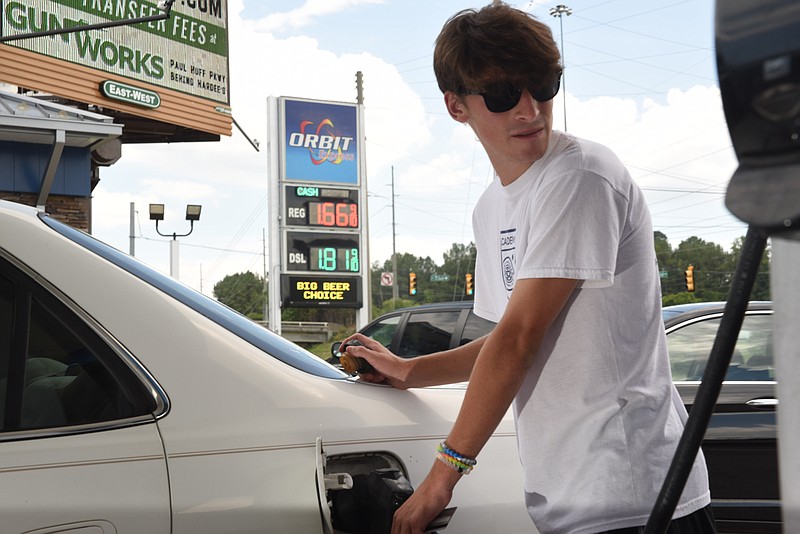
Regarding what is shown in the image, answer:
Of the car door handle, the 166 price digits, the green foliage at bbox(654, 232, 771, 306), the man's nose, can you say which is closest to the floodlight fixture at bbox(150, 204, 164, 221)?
the 166 price digits

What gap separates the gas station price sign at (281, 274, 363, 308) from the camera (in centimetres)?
2453

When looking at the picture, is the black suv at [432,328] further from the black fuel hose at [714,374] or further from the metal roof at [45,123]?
the black fuel hose at [714,374]

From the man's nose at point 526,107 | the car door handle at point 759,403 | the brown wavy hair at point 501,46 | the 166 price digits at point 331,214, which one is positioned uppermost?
the 166 price digits at point 331,214

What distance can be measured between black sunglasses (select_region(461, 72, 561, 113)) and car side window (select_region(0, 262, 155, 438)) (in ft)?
2.91

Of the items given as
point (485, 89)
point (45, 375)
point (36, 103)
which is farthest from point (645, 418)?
point (36, 103)

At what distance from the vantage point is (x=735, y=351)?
539 cm

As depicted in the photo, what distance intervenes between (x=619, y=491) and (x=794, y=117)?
3.55 feet

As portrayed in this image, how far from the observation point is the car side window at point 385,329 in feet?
36.4

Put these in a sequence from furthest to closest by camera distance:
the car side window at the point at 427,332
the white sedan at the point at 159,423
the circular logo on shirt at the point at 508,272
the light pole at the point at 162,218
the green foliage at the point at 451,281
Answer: the green foliage at the point at 451,281, the light pole at the point at 162,218, the car side window at the point at 427,332, the circular logo on shirt at the point at 508,272, the white sedan at the point at 159,423

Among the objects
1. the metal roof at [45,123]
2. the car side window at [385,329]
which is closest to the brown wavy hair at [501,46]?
the car side window at [385,329]

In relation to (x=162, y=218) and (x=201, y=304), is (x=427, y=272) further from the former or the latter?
(x=201, y=304)

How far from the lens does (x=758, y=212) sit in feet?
2.32

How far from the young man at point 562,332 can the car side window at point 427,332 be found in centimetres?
847

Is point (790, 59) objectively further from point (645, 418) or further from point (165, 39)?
point (165, 39)
